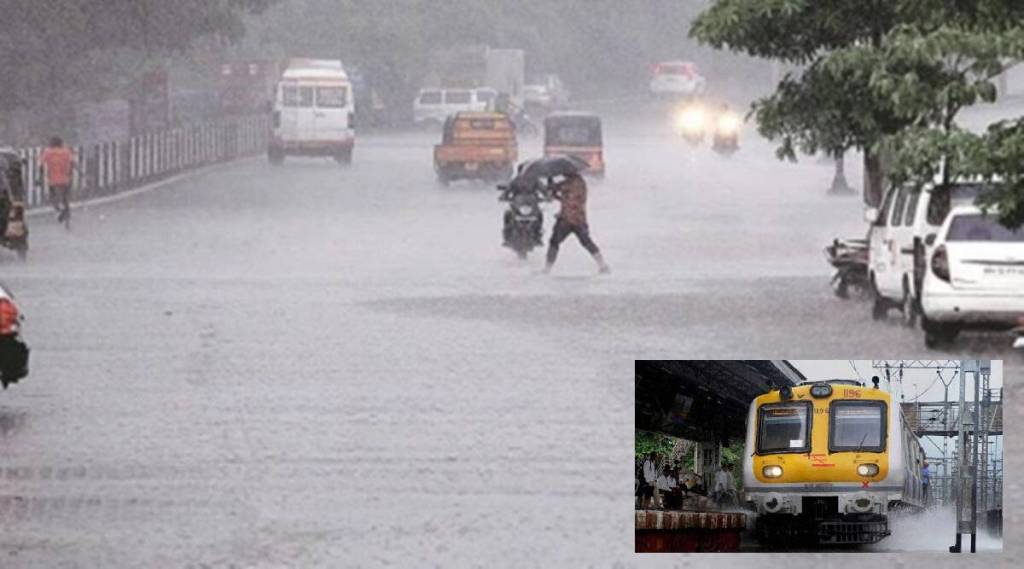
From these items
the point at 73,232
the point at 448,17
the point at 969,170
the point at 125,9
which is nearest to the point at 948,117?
the point at 969,170

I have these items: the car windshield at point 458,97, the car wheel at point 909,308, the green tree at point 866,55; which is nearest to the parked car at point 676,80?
the car windshield at point 458,97

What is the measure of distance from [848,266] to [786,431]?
18.7m

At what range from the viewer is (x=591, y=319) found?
2611 centimetres

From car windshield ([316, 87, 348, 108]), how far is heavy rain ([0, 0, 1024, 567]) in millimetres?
596

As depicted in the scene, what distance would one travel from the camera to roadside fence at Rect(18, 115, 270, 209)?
48812 millimetres

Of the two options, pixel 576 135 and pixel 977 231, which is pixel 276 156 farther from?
pixel 977 231

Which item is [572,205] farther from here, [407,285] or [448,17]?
[448,17]

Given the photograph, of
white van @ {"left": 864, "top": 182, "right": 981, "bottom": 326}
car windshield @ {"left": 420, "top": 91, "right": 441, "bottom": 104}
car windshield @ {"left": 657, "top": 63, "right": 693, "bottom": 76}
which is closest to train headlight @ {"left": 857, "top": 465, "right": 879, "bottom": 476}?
white van @ {"left": 864, "top": 182, "right": 981, "bottom": 326}

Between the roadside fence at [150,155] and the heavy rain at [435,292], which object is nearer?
the heavy rain at [435,292]

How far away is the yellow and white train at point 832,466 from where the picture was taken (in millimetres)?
10336

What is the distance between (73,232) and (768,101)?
15748 mm

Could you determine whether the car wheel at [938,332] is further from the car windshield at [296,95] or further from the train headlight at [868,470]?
the car windshield at [296,95]

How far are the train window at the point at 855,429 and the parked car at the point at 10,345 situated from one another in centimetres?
782

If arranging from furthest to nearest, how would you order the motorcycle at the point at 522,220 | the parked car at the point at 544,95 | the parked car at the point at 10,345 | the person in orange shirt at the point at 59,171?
the parked car at the point at 544,95 < the person in orange shirt at the point at 59,171 < the motorcycle at the point at 522,220 < the parked car at the point at 10,345
